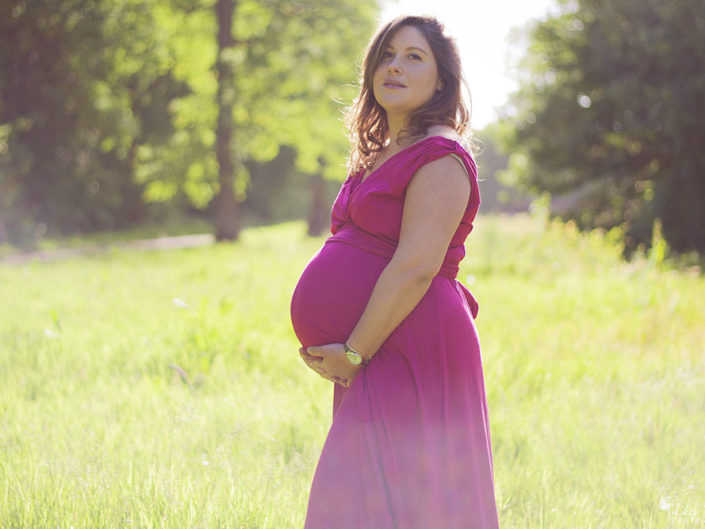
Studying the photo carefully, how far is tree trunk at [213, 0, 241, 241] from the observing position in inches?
610

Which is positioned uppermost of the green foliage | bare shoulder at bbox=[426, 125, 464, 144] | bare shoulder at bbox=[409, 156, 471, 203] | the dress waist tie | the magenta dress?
the green foliage

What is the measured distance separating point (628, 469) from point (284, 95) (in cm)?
1543

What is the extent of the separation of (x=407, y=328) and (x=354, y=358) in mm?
→ 180

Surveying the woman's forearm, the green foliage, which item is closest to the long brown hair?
the woman's forearm

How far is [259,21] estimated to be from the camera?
16.8m

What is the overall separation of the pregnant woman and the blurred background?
13.7 metres

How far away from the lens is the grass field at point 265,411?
2404 mm

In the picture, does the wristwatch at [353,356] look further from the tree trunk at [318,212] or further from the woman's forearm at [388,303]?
the tree trunk at [318,212]

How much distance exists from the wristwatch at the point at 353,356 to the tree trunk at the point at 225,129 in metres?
14.9

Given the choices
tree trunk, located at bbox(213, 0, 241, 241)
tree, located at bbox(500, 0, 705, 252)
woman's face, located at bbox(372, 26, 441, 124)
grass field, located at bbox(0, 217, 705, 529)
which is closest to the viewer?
woman's face, located at bbox(372, 26, 441, 124)

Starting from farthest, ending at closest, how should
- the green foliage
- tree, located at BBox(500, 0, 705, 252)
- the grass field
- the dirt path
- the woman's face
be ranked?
the green foliage → tree, located at BBox(500, 0, 705, 252) → the dirt path → the grass field → the woman's face

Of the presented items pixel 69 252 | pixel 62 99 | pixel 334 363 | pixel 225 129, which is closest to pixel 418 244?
pixel 334 363

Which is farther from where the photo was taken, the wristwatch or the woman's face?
the woman's face

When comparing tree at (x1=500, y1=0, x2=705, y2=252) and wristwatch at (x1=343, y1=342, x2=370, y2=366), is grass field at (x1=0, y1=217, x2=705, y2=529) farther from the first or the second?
tree at (x1=500, y1=0, x2=705, y2=252)
